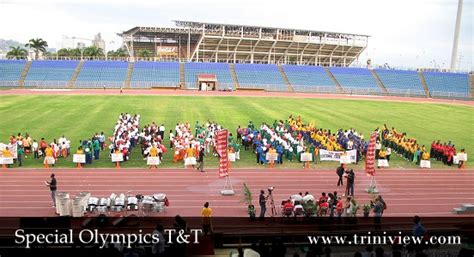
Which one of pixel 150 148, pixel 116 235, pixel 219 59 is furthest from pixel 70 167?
pixel 219 59

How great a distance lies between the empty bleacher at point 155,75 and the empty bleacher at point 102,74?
5.42 feet

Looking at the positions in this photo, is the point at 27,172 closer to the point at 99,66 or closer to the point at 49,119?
the point at 49,119

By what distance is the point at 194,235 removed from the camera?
405 inches

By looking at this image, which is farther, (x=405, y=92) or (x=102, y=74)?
(x=405, y=92)

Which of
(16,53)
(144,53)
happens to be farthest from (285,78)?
(16,53)

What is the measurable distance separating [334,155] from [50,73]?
4975 cm

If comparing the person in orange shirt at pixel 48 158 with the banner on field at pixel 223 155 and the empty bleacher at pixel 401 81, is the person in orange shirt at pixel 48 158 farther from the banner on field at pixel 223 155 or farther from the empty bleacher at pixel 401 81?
the empty bleacher at pixel 401 81

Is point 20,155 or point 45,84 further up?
point 45,84

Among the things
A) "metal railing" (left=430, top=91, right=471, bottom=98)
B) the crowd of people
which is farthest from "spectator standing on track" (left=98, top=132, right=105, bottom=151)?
"metal railing" (left=430, top=91, right=471, bottom=98)

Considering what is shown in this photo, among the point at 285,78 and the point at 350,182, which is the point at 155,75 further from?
the point at 350,182

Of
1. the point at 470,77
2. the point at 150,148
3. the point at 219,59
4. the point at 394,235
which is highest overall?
the point at 219,59

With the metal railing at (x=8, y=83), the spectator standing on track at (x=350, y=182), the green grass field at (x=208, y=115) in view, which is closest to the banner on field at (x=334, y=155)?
the green grass field at (x=208, y=115)

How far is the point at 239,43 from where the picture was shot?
290ft

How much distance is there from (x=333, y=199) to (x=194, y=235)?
14.8 ft
